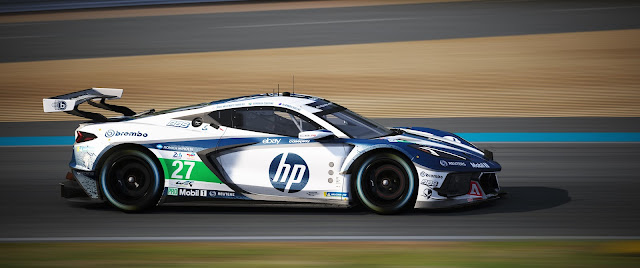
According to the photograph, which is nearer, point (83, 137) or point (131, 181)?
point (131, 181)

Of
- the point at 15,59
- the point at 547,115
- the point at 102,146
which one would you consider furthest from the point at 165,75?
the point at 102,146

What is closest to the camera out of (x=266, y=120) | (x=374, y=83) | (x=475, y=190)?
(x=475, y=190)

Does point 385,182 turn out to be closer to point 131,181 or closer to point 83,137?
point 131,181

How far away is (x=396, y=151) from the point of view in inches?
327

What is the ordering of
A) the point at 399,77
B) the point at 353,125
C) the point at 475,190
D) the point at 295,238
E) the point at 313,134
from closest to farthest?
the point at 295,238
the point at 313,134
the point at 475,190
the point at 353,125
the point at 399,77

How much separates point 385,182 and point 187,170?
188 cm

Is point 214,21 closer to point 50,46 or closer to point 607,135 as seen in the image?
point 50,46

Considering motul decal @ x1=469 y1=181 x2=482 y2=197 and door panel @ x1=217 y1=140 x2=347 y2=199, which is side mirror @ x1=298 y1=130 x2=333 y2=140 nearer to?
door panel @ x1=217 y1=140 x2=347 y2=199

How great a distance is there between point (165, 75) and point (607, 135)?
34.0 ft

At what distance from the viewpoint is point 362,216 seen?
8453mm

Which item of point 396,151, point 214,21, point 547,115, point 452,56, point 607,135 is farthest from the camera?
point 214,21

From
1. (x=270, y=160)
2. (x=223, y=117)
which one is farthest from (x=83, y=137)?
(x=270, y=160)

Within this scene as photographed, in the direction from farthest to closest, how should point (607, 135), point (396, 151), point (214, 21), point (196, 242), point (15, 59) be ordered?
1. point (214, 21)
2. point (15, 59)
3. point (607, 135)
4. point (396, 151)
5. point (196, 242)

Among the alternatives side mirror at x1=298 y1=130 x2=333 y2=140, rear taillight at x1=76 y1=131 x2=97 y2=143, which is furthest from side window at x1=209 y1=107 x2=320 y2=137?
rear taillight at x1=76 y1=131 x2=97 y2=143
